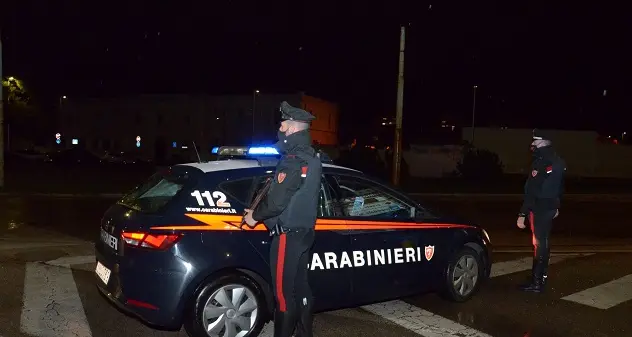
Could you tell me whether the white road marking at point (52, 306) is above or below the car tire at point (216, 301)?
below

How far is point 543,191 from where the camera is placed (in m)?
6.93

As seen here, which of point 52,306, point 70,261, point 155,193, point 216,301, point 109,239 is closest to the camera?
point 216,301

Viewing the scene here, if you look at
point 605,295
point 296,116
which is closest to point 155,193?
point 296,116

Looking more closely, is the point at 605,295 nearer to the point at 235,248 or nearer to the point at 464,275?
the point at 464,275

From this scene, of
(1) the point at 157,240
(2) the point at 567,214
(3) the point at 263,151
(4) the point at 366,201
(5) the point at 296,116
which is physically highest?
(5) the point at 296,116

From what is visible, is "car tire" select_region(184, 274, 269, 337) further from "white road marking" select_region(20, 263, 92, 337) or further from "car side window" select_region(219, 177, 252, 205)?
"white road marking" select_region(20, 263, 92, 337)

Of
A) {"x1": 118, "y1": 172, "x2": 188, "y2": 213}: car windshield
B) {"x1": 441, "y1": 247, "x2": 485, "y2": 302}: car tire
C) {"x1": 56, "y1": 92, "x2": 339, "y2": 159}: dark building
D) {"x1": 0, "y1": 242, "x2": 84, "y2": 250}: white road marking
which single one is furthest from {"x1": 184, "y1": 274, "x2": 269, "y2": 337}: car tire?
{"x1": 56, "y1": 92, "x2": 339, "y2": 159}: dark building

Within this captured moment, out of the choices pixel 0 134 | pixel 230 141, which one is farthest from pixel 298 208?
pixel 230 141

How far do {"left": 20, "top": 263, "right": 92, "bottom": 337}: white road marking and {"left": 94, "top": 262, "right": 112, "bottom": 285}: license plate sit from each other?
530mm

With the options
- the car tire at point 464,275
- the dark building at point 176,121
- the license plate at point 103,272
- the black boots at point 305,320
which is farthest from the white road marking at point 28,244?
the dark building at point 176,121

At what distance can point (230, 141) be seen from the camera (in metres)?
58.4

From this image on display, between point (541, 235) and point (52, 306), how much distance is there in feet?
17.5

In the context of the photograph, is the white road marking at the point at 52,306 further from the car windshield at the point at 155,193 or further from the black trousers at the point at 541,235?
the black trousers at the point at 541,235

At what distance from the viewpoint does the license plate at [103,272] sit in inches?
205
